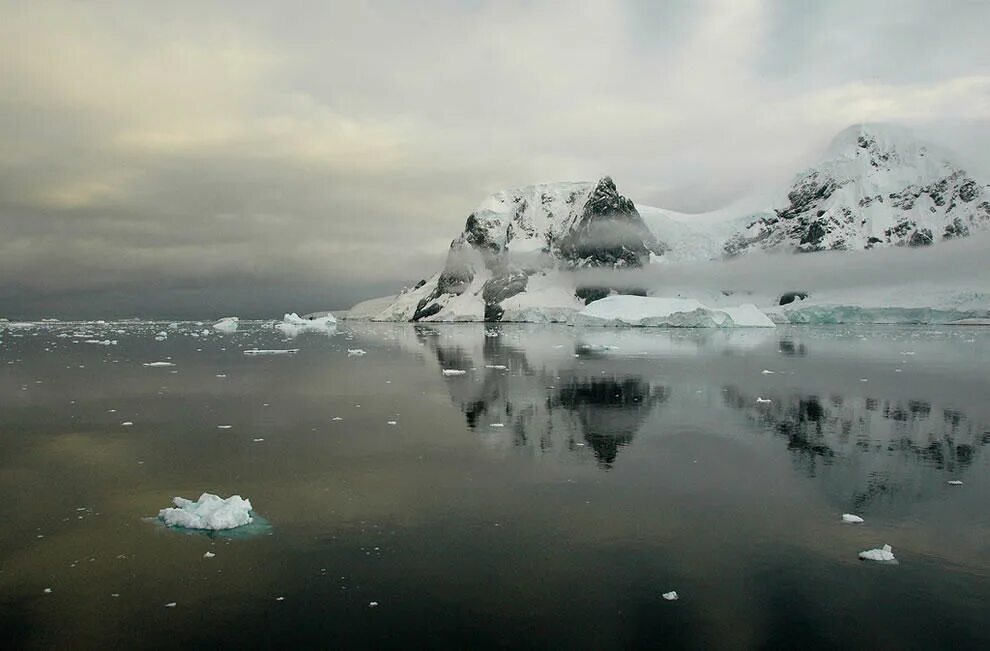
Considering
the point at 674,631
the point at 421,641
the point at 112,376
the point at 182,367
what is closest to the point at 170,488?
the point at 421,641

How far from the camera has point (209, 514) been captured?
843 centimetres

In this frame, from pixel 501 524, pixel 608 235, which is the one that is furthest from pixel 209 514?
pixel 608 235

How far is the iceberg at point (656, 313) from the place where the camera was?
77.9m

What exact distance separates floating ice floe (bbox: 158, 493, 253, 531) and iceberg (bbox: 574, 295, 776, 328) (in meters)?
72.5

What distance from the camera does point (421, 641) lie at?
18.5 feet

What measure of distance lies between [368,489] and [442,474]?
1416mm

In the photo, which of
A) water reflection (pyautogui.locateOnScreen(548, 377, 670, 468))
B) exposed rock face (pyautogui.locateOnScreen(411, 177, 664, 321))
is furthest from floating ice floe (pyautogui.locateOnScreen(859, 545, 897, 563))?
exposed rock face (pyautogui.locateOnScreen(411, 177, 664, 321))

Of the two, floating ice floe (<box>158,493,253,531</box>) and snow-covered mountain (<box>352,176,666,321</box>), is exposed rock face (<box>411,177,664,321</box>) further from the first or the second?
floating ice floe (<box>158,493,253,531</box>)

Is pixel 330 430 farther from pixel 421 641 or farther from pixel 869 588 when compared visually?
pixel 869 588

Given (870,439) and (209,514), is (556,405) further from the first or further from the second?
(209,514)

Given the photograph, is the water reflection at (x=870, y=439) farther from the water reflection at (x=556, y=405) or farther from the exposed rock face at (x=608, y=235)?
the exposed rock face at (x=608, y=235)

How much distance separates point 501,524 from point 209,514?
152 inches

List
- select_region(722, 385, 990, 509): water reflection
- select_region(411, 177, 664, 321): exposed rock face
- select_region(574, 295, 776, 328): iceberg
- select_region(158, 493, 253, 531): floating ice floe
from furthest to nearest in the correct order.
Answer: select_region(411, 177, 664, 321): exposed rock face
select_region(574, 295, 776, 328): iceberg
select_region(722, 385, 990, 509): water reflection
select_region(158, 493, 253, 531): floating ice floe

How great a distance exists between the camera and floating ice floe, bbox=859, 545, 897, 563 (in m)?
7.42
